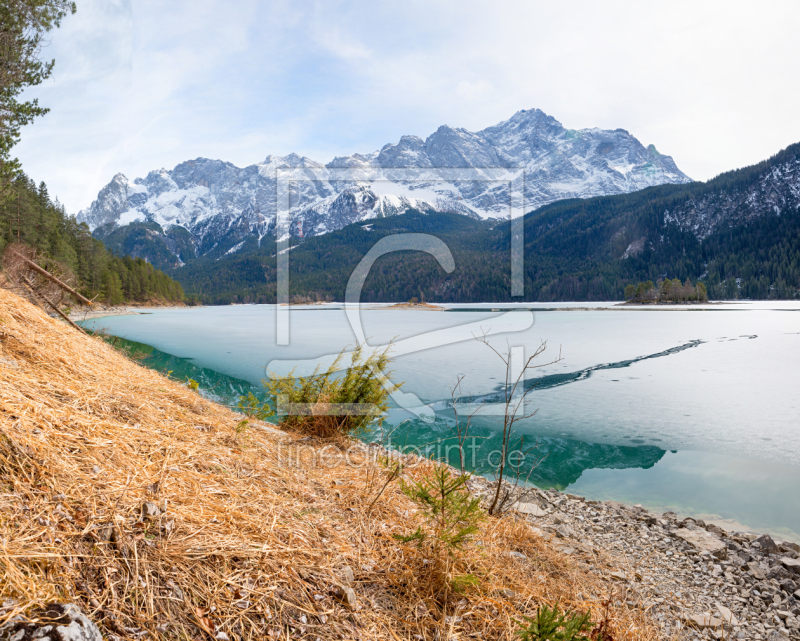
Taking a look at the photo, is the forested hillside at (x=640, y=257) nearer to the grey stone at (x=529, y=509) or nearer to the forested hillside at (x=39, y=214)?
the forested hillside at (x=39, y=214)

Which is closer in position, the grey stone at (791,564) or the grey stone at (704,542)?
the grey stone at (791,564)

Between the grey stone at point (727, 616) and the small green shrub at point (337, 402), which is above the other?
the small green shrub at point (337, 402)

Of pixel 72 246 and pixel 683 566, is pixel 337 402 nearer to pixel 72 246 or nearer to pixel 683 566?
pixel 683 566

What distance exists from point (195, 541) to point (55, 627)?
0.70 m

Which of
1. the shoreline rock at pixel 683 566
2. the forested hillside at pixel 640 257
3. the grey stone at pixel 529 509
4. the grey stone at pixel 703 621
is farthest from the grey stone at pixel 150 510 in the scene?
the forested hillside at pixel 640 257

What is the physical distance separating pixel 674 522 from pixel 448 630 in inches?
198

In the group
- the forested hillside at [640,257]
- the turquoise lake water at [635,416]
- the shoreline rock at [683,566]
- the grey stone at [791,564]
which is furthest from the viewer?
the forested hillside at [640,257]

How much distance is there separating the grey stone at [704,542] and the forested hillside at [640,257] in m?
115

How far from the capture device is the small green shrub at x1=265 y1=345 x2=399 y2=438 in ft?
19.7

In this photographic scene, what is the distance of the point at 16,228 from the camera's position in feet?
121

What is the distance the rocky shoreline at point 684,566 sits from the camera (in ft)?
11.3

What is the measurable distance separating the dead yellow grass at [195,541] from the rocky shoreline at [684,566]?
53cm

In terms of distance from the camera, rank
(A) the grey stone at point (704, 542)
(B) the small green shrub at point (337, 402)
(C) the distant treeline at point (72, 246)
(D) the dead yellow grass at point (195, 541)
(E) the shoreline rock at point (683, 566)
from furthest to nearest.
A: (C) the distant treeline at point (72, 246)
(B) the small green shrub at point (337, 402)
(A) the grey stone at point (704, 542)
(E) the shoreline rock at point (683, 566)
(D) the dead yellow grass at point (195, 541)

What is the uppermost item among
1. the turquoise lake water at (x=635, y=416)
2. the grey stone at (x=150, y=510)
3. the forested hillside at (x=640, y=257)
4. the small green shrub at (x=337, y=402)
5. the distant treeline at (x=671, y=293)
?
the forested hillside at (x=640, y=257)
